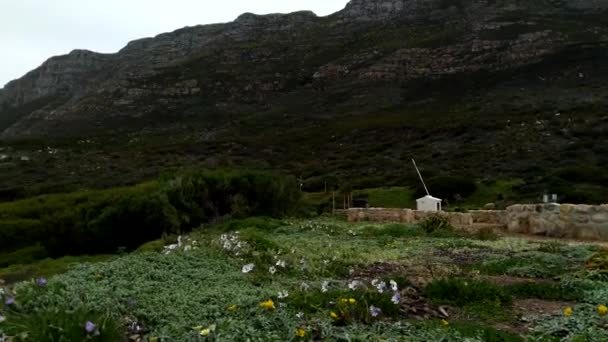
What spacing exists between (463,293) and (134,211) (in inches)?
459

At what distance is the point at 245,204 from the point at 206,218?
161cm

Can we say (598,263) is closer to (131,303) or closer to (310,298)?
(310,298)

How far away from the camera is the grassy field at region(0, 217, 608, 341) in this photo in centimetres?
482

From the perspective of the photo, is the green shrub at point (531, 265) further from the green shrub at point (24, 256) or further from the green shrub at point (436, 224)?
the green shrub at point (24, 256)

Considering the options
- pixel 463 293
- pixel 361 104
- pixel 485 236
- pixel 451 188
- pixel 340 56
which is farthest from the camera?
pixel 340 56

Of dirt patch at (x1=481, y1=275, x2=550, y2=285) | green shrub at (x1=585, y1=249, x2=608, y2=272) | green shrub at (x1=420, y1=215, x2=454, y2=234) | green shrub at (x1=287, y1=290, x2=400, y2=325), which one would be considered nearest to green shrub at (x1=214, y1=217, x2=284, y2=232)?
green shrub at (x1=420, y1=215, x2=454, y2=234)

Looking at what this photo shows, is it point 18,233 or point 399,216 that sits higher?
point 18,233

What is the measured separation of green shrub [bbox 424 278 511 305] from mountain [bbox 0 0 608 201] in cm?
1721

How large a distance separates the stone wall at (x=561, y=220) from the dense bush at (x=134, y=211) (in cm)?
757

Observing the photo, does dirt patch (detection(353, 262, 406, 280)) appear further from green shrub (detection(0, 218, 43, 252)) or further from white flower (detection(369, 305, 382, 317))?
green shrub (detection(0, 218, 43, 252))

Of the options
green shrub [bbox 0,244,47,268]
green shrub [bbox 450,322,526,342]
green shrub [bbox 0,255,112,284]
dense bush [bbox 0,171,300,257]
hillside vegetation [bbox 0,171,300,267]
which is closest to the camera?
green shrub [bbox 450,322,526,342]

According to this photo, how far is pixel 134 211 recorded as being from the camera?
1625cm

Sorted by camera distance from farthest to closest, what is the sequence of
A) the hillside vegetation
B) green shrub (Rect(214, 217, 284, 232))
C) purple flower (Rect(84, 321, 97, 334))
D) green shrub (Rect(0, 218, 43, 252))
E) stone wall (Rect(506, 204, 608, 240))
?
green shrub (Rect(0, 218, 43, 252)) < the hillside vegetation < green shrub (Rect(214, 217, 284, 232)) < stone wall (Rect(506, 204, 608, 240)) < purple flower (Rect(84, 321, 97, 334))

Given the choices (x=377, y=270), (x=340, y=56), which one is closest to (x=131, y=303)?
(x=377, y=270)
